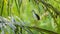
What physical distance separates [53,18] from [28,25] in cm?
18

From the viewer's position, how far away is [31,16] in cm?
188

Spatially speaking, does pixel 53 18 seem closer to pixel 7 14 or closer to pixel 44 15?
pixel 44 15

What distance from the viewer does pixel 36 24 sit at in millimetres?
1872

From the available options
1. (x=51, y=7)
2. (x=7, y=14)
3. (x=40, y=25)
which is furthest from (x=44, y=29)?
(x=7, y=14)

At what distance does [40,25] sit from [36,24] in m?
0.03

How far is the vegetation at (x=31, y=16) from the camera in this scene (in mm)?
1839

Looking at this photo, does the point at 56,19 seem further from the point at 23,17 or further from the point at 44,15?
the point at 23,17

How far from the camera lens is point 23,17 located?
1882 mm

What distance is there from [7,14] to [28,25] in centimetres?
17

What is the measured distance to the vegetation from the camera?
184 centimetres

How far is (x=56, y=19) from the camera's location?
1849 mm

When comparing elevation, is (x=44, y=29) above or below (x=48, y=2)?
below

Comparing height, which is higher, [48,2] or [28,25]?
[48,2]

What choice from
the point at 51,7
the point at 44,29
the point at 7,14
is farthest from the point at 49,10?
the point at 7,14
